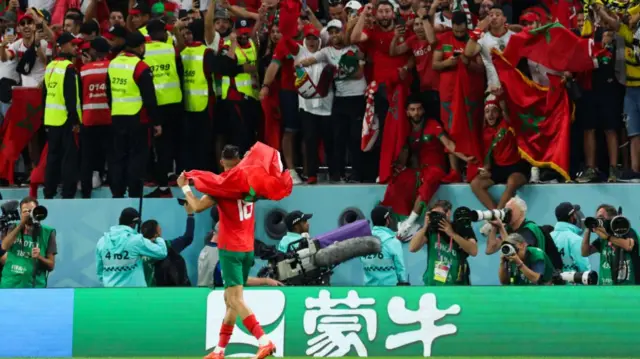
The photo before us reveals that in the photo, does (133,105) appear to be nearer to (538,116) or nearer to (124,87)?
(124,87)

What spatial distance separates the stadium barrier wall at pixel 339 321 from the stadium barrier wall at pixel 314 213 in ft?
11.4

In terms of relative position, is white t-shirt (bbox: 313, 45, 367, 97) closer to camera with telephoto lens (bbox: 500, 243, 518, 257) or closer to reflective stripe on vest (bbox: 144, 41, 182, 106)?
reflective stripe on vest (bbox: 144, 41, 182, 106)

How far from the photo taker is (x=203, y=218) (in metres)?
18.3

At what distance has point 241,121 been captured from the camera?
60.0 feet

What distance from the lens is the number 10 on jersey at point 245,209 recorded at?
42.9 ft

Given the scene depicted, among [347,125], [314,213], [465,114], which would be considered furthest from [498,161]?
[314,213]

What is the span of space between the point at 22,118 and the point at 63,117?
1134 mm

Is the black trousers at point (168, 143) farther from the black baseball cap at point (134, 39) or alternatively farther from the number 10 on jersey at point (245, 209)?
the number 10 on jersey at point (245, 209)

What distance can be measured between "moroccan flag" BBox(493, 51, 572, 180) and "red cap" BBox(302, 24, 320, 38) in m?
2.39

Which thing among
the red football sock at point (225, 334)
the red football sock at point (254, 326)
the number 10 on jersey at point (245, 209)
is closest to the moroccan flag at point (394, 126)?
the number 10 on jersey at point (245, 209)

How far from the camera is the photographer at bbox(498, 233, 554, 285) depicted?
1429 cm

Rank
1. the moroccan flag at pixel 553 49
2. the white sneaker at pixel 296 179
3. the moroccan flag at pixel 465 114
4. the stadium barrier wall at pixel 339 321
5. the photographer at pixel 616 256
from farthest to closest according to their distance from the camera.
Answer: the white sneaker at pixel 296 179, the moroccan flag at pixel 465 114, the moroccan flag at pixel 553 49, the photographer at pixel 616 256, the stadium barrier wall at pixel 339 321

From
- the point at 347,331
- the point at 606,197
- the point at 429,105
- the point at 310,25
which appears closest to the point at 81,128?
the point at 310,25

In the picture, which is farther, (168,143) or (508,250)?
(168,143)
